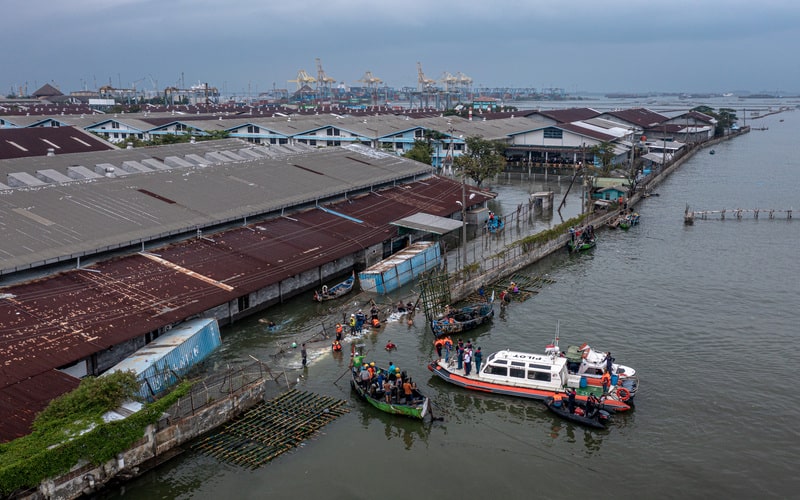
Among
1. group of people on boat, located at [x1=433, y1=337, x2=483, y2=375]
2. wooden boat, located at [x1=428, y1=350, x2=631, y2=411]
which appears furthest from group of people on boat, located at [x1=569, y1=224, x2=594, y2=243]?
wooden boat, located at [x1=428, y1=350, x2=631, y2=411]

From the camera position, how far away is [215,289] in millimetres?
30125

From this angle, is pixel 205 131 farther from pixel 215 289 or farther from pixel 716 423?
pixel 716 423

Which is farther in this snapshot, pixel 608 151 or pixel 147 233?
pixel 608 151

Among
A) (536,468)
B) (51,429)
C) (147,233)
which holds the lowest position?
(536,468)

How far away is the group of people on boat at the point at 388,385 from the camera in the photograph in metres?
24.0

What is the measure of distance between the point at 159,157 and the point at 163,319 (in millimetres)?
27407

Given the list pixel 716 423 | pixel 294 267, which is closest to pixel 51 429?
pixel 294 267

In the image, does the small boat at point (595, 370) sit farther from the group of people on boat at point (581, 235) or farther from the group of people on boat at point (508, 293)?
A: the group of people on boat at point (581, 235)

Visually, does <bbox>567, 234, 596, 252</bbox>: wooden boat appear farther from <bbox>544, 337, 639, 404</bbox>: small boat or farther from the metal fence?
the metal fence

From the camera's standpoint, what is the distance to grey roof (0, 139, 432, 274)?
30.4 metres

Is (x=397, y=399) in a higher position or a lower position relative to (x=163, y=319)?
lower

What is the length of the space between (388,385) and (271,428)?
4.40m

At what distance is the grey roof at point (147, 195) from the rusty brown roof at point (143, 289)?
1.22 metres

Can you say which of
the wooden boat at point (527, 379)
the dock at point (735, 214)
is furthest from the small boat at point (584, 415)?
the dock at point (735, 214)
